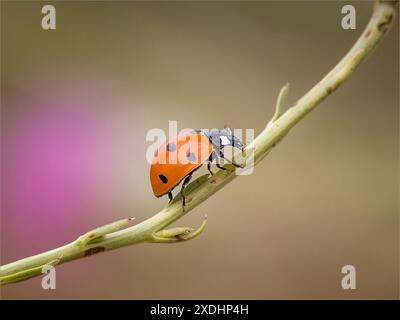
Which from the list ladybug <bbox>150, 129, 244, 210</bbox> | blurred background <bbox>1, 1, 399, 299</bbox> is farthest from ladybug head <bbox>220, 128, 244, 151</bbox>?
blurred background <bbox>1, 1, 399, 299</bbox>

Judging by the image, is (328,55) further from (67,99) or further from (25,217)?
(25,217)

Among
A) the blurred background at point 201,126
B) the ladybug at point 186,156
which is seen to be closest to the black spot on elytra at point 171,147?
the ladybug at point 186,156

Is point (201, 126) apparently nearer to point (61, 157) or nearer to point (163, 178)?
point (61, 157)

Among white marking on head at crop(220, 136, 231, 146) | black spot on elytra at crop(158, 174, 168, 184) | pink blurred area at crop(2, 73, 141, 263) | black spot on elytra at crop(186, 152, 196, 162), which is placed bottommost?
black spot on elytra at crop(158, 174, 168, 184)

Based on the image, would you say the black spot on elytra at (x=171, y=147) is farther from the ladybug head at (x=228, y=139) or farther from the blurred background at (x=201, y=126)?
the blurred background at (x=201, y=126)

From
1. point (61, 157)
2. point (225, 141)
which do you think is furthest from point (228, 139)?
point (61, 157)

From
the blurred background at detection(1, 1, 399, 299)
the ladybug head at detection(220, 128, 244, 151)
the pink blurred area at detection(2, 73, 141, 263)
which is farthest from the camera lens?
the blurred background at detection(1, 1, 399, 299)

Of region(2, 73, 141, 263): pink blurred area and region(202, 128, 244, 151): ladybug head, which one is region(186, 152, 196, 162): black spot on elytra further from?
region(2, 73, 141, 263): pink blurred area
